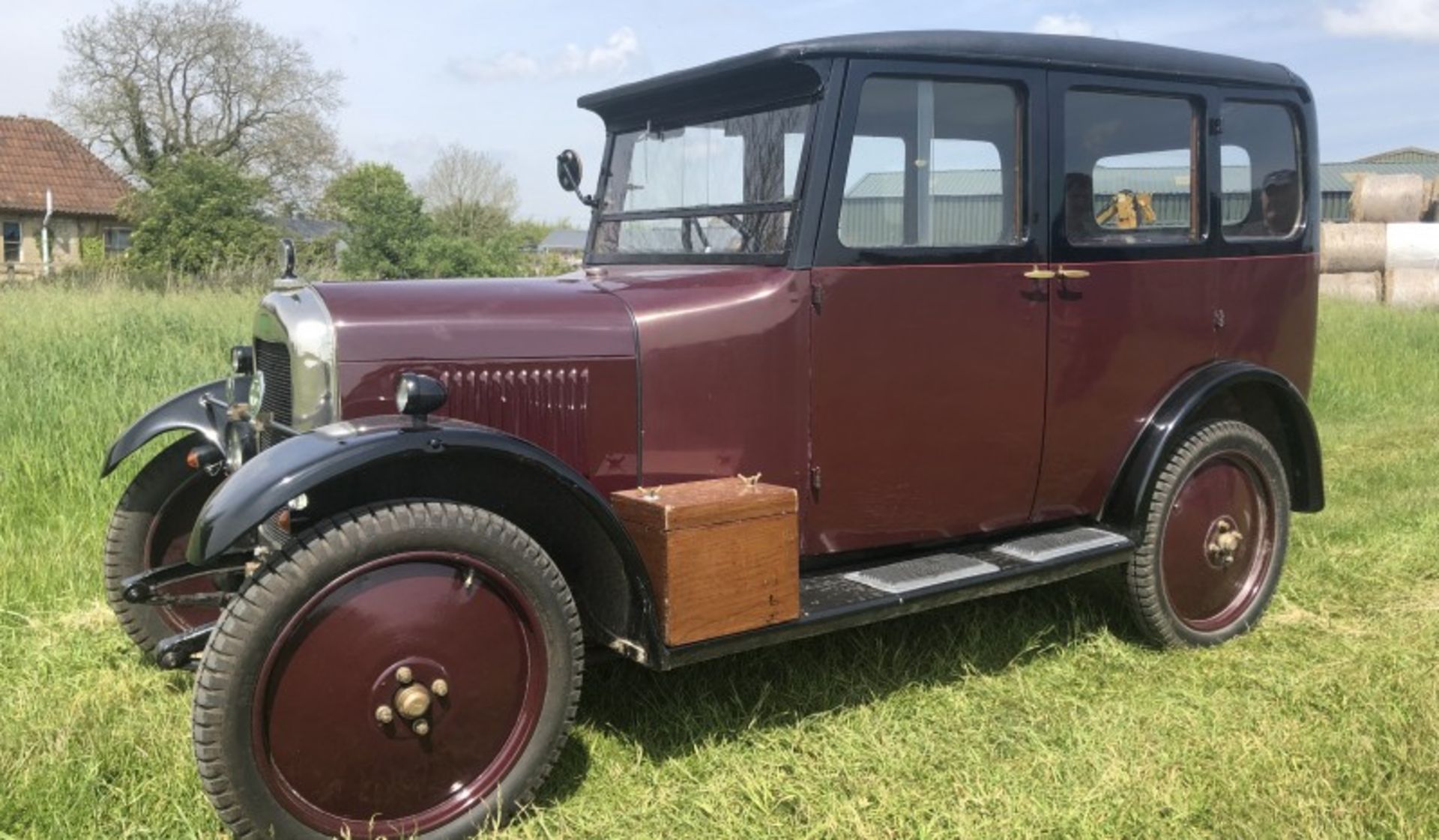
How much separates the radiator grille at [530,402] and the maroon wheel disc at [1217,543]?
221cm

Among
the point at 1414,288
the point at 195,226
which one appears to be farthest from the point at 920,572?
the point at 195,226

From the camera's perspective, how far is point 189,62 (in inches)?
1328

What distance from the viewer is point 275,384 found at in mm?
3348

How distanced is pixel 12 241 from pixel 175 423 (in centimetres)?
3514

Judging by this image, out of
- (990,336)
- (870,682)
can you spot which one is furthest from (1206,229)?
(870,682)

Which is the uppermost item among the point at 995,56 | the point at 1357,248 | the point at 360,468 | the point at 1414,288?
the point at 1357,248

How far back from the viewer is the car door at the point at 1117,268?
3.96 meters

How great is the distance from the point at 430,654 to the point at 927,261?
73.9 inches

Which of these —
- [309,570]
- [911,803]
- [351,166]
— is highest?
[351,166]

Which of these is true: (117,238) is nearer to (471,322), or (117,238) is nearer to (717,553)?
(471,322)

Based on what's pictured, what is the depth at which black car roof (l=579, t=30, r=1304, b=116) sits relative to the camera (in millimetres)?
3508

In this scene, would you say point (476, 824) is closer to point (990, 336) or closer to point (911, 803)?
point (911, 803)

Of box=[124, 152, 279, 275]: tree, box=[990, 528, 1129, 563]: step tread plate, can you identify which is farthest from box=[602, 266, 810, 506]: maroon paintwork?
box=[124, 152, 279, 275]: tree

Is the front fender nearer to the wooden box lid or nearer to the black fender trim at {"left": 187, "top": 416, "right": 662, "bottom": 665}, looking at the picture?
the black fender trim at {"left": 187, "top": 416, "right": 662, "bottom": 665}
